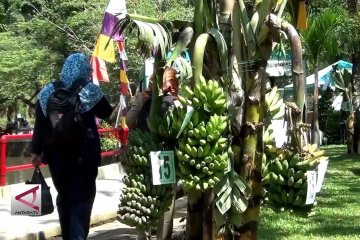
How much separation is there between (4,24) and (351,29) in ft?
58.0

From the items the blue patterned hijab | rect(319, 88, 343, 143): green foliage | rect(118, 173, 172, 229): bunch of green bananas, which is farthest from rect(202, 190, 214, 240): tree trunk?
rect(319, 88, 343, 143): green foliage

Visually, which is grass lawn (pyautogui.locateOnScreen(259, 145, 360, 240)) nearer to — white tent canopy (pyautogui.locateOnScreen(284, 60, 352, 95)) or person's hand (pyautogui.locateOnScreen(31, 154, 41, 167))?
person's hand (pyautogui.locateOnScreen(31, 154, 41, 167))

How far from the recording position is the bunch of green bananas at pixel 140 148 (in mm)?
3467

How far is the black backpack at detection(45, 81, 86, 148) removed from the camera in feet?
16.5

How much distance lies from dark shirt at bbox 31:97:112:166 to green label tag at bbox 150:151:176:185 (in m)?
1.82

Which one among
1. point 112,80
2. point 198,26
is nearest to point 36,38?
point 112,80

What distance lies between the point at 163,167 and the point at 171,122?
0.27 metres

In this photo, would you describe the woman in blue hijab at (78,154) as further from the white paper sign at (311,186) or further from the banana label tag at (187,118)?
the white paper sign at (311,186)

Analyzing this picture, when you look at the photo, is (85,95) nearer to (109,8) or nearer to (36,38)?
(109,8)

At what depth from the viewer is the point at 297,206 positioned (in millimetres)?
3299

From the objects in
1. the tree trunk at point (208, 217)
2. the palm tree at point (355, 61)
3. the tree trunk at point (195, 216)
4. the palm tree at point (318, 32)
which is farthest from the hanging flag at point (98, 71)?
the palm tree at point (355, 61)

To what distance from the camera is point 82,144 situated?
16.7 ft

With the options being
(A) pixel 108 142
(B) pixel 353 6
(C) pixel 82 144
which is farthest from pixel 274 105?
(B) pixel 353 6

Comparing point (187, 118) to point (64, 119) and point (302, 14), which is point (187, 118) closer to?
point (302, 14)
